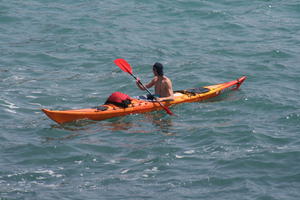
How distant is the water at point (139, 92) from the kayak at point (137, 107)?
0.49 ft

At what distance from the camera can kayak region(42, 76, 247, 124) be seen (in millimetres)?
10828

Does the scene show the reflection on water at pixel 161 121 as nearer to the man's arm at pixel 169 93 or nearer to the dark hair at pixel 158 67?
the man's arm at pixel 169 93

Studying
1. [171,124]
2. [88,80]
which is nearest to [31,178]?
[171,124]

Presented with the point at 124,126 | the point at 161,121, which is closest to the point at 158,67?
the point at 161,121

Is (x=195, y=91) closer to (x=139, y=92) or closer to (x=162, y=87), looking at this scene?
(x=162, y=87)

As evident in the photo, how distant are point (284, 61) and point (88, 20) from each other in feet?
23.1

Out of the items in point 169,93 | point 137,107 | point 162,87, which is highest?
point 162,87

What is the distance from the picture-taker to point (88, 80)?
1436 cm

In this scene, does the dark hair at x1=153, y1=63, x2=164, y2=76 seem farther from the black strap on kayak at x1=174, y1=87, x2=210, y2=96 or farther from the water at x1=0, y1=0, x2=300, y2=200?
the black strap on kayak at x1=174, y1=87, x2=210, y2=96

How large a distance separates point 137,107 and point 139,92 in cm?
209

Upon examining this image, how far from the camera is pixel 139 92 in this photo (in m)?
13.6

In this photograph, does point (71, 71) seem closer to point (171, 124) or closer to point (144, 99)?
point (144, 99)

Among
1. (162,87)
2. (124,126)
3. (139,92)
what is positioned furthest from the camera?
(139,92)

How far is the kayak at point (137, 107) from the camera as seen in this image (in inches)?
426
